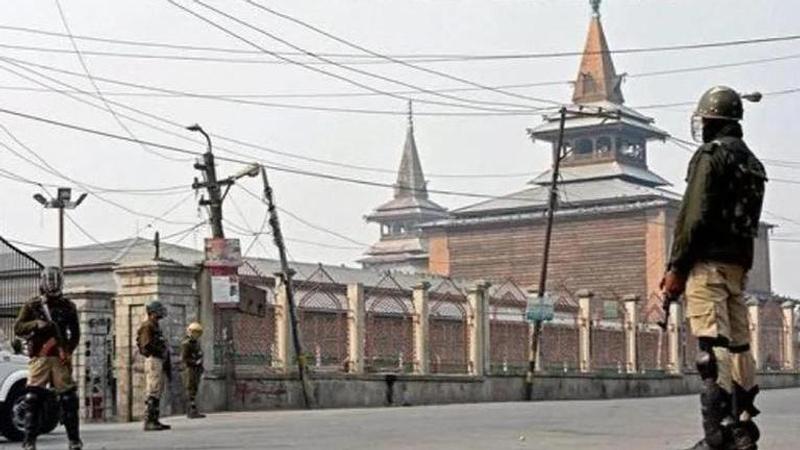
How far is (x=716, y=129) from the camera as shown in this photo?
743cm

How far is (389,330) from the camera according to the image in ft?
102

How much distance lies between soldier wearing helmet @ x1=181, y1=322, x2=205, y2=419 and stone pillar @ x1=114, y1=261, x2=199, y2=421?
704 mm

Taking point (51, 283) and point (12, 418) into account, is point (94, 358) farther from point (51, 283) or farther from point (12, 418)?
point (51, 283)

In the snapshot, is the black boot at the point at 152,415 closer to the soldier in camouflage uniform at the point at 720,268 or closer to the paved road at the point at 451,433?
the paved road at the point at 451,433

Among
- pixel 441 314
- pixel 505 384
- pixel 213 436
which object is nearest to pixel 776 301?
pixel 505 384

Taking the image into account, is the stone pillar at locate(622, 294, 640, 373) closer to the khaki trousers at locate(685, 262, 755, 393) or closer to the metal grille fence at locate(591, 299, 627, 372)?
the metal grille fence at locate(591, 299, 627, 372)

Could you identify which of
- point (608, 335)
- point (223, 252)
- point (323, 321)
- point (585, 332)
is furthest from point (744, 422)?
point (608, 335)

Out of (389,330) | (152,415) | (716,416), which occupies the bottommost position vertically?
(152,415)

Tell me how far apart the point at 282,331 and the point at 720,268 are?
68.7 ft

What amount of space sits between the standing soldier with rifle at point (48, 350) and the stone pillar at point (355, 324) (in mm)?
17768

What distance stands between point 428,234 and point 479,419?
76414 mm

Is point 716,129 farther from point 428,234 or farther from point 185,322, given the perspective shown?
point 428,234

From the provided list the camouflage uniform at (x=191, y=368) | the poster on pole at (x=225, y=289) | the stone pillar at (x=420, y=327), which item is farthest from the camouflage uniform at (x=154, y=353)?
the stone pillar at (x=420, y=327)

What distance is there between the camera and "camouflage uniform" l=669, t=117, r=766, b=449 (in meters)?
7.09
